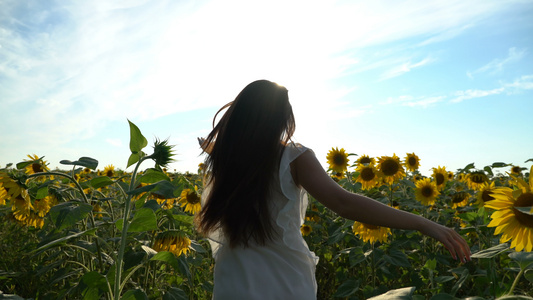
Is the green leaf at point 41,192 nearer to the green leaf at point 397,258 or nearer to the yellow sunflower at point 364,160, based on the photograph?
the green leaf at point 397,258

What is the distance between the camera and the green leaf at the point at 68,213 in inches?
72.0

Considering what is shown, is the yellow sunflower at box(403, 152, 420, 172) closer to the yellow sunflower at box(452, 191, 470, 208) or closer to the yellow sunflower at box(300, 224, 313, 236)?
the yellow sunflower at box(452, 191, 470, 208)

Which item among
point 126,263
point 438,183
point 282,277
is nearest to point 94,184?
point 126,263

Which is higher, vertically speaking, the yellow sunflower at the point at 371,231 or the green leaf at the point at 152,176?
the green leaf at the point at 152,176

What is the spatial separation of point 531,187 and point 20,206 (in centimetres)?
272

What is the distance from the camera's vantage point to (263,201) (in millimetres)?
1994

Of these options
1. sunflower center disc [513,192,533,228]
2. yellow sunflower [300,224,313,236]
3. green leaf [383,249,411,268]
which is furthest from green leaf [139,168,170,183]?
yellow sunflower [300,224,313,236]

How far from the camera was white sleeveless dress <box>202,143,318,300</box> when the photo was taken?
75.5 inches

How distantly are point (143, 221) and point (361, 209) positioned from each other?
2.92 feet

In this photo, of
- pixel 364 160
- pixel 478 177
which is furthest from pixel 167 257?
pixel 478 177

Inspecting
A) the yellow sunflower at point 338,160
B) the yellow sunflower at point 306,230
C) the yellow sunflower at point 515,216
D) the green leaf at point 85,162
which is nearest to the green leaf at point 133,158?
the green leaf at point 85,162

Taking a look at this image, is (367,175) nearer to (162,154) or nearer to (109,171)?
(162,154)

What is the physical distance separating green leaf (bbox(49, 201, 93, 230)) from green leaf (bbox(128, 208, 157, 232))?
219 mm

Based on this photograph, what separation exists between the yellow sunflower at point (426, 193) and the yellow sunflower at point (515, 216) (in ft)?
10.5
